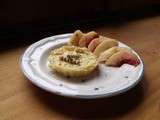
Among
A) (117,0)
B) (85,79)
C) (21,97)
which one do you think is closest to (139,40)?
(117,0)

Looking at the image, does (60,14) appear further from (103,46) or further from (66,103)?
(66,103)

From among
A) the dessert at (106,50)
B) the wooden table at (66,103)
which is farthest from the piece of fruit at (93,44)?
the wooden table at (66,103)

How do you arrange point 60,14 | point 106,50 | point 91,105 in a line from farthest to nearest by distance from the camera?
point 60,14 → point 106,50 → point 91,105

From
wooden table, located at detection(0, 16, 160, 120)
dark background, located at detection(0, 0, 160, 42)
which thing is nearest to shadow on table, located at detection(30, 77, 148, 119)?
wooden table, located at detection(0, 16, 160, 120)

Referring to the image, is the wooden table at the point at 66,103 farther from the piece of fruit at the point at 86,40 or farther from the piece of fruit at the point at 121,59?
the piece of fruit at the point at 86,40

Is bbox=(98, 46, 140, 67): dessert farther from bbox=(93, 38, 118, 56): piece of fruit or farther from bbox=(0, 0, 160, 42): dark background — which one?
bbox=(0, 0, 160, 42): dark background

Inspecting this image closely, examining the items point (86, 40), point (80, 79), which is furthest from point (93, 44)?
point (80, 79)

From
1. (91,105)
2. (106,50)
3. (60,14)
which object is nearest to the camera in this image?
(91,105)

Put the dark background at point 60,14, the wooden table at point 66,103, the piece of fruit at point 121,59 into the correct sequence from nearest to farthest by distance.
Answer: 1. the wooden table at point 66,103
2. the piece of fruit at point 121,59
3. the dark background at point 60,14
